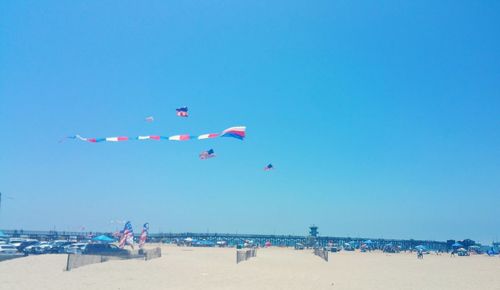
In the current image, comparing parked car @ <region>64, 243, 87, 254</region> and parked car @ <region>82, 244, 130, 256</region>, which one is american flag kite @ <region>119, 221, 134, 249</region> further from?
parked car @ <region>82, 244, 130, 256</region>

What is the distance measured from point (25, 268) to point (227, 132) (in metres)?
13.2

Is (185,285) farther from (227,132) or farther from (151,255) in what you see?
(151,255)

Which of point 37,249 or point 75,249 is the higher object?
point 75,249

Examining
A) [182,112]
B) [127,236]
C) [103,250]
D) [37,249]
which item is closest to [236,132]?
[182,112]

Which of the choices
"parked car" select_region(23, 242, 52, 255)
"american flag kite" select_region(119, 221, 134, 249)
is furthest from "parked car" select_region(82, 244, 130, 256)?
"parked car" select_region(23, 242, 52, 255)

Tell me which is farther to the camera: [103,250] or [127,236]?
[127,236]

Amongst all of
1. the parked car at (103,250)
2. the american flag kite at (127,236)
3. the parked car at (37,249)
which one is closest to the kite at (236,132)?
the parked car at (103,250)

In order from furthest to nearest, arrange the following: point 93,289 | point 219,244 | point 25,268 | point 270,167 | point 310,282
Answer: point 219,244, point 270,167, point 25,268, point 310,282, point 93,289

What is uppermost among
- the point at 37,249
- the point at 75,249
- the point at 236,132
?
the point at 236,132

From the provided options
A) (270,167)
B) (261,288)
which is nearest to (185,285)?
(261,288)

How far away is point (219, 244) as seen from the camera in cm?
8644

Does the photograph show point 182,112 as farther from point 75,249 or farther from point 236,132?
point 75,249

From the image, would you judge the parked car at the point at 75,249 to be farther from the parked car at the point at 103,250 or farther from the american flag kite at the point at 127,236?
the american flag kite at the point at 127,236

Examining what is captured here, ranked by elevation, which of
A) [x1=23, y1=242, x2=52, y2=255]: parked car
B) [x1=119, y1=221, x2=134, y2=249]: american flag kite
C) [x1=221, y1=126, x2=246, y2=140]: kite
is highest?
[x1=221, y1=126, x2=246, y2=140]: kite
